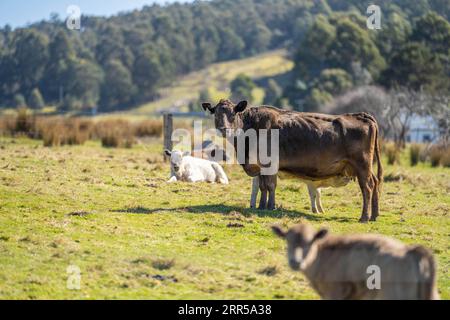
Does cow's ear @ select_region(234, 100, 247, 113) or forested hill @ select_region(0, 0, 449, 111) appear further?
forested hill @ select_region(0, 0, 449, 111)

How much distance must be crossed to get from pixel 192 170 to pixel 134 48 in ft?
375

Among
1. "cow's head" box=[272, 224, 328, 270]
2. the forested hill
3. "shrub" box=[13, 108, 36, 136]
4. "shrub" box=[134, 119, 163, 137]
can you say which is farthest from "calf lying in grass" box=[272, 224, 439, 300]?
the forested hill

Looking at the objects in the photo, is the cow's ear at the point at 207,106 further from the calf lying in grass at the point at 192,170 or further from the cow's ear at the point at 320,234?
the cow's ear at the point at 320,234

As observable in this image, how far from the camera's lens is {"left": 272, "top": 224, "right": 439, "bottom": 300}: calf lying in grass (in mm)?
7465

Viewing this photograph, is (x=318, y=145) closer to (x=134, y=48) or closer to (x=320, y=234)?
(x=320, y=234)

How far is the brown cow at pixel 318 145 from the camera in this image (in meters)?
15.2

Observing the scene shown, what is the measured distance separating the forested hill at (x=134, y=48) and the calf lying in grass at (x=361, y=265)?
44073 millimetres

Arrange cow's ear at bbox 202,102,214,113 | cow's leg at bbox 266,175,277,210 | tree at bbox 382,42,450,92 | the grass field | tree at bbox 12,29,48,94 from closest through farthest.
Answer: the grass field
cow's leg at bbox 266,175,277,210
cow's ear at bbox 202,102,214,113
tree at bbox 382,42,450,92
tree at bbox 12,29,48,94

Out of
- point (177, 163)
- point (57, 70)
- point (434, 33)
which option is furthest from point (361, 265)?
point (57, 70)

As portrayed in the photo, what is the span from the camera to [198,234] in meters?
12.6

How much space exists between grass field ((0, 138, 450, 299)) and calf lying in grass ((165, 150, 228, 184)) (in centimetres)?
53

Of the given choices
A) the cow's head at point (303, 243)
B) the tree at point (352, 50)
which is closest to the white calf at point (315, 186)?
A: the cow's head at point (303, 243)

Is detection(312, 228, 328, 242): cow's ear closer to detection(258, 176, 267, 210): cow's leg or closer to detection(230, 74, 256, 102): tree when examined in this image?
detection(258, 176, 267, 210): cow's leg
